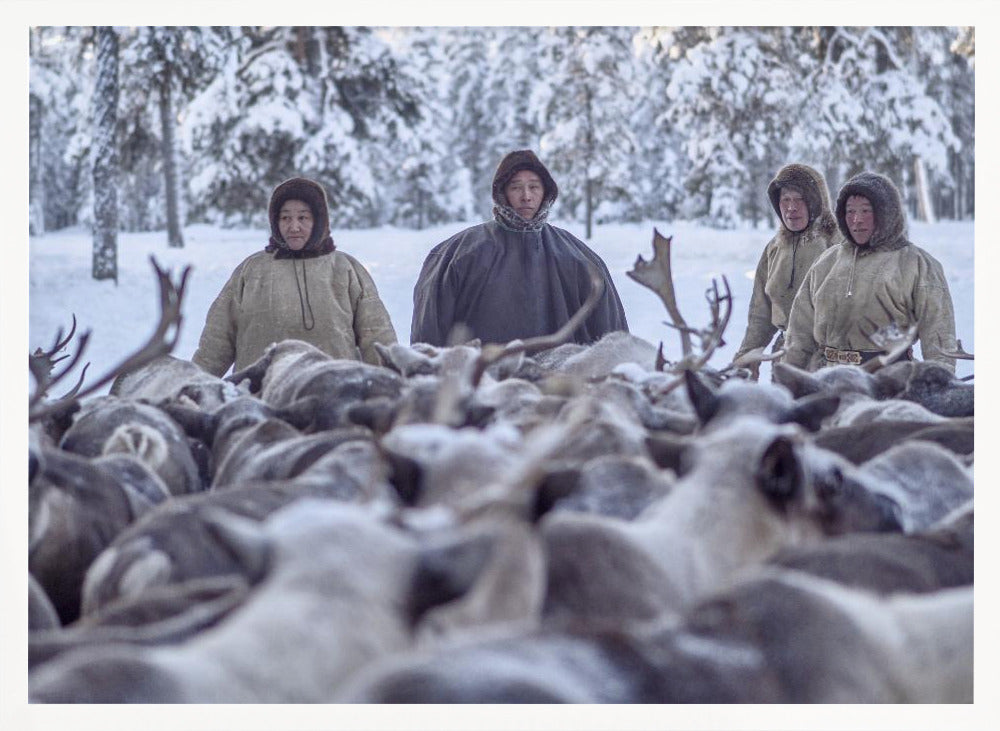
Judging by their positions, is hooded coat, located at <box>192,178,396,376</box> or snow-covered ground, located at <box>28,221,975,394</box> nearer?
snow-covered ground, located at <box>28,221,975,394</box>

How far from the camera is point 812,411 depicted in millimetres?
3227

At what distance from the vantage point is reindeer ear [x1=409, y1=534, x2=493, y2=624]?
6.13 feet

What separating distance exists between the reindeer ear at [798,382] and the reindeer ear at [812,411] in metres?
0.74

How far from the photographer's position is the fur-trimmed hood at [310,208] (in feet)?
17.6

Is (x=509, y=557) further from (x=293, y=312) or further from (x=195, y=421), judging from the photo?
(x=293, y=312)

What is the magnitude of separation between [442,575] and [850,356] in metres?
3.34

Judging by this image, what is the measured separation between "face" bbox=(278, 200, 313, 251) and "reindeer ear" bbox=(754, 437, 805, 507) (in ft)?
11.2

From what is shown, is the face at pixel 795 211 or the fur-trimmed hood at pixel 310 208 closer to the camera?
the fur-trimmed hood at pixel 310 208

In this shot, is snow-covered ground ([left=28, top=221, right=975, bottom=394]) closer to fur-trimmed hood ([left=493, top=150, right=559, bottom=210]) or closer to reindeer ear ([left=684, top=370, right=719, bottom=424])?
fur-trimmed hood ([left=493, top=150, right=559, bottom=210])

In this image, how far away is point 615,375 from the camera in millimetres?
3926

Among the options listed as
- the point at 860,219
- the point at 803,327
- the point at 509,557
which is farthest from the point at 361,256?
the point at 509,557

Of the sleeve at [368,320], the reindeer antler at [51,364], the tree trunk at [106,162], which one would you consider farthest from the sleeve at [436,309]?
the tree trunk at [106,162]

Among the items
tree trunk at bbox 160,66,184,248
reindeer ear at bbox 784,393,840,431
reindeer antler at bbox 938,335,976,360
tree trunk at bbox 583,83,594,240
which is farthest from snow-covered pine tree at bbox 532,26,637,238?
reindeer ear at bbox 784,393,840,431

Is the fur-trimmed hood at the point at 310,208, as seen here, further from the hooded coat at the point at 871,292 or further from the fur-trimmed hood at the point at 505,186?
the hooded coat at the point at 871,292
